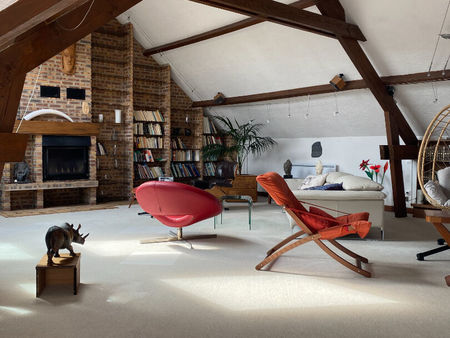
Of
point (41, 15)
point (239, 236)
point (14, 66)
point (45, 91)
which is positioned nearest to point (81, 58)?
point (45, 91)

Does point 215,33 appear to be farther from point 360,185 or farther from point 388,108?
point 360,185

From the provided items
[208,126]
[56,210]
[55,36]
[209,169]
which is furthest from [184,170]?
[55,36]

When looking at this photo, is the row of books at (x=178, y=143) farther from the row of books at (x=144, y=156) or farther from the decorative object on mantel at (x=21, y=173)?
the decorative object on mantel at (x=21, y=173)

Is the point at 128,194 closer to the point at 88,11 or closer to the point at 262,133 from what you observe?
the point at 262,133

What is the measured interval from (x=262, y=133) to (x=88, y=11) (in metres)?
6.92

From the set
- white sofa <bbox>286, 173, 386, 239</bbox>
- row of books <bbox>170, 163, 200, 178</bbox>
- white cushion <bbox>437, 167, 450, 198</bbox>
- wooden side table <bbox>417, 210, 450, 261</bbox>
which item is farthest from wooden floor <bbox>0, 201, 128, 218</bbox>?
wooden side table <bbox>417, 210, 450, 261</bbox>

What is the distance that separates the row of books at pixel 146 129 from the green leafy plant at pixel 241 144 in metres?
1.24

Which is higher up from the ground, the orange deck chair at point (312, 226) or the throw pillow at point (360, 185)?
the throw pillow at point (360, 185)

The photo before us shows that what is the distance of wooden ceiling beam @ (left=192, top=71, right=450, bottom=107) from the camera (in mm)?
6365

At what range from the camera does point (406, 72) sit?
664 centimetres

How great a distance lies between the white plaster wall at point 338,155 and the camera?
8.22 metres

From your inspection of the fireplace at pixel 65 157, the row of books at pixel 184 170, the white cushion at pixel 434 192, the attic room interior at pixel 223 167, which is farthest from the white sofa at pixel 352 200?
the row of books at pixel 184 170

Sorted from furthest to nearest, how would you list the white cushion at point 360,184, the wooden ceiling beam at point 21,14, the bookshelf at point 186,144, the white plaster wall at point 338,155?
1. the bookshelf at point 186,144
2. the white plaster wall at point 338,155
3. the white cushion at point 360,184
4. the wooden ceiling beam at point 21,14

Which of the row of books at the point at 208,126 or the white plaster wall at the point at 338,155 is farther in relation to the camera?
the row of books at the point at 208,126
